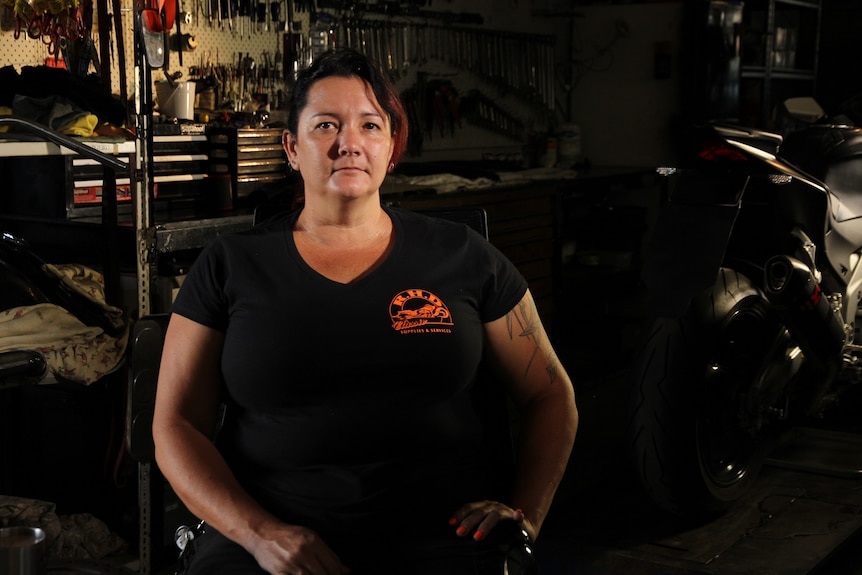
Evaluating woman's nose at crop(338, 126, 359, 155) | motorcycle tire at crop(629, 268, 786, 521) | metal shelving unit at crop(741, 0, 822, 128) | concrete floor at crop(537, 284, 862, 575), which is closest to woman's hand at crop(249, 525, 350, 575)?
woman's nose at crop(338, 126, 359, 155)

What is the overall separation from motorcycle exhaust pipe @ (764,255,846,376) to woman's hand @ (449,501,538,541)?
55.2 inches

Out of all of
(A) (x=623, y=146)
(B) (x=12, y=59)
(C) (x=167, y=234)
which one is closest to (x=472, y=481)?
(C) (x=167, y=234)

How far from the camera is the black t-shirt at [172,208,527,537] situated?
5.50 ft

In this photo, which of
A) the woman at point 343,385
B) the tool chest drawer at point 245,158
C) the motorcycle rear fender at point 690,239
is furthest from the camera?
the tool chest drawer at point 245,158

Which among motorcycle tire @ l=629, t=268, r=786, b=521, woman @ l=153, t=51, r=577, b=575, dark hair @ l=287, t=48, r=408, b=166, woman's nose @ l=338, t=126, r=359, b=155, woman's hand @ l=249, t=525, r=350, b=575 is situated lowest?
motorcycle tire @ l=629, t=268, r=786, b=521

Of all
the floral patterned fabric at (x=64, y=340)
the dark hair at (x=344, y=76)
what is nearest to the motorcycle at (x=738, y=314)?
the dark hair at (x=344, y=76)

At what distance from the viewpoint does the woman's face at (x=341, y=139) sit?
71.1 inches

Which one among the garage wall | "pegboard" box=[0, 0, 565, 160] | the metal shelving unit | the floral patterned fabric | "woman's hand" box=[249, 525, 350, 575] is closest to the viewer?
"woman's hand" box=[249, 525, 350, 575]

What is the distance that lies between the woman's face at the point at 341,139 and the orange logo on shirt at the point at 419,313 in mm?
208

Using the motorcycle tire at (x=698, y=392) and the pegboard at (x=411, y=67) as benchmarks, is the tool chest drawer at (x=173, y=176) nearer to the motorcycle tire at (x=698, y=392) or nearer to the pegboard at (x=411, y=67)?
the pegboard at (x=411, y=67)

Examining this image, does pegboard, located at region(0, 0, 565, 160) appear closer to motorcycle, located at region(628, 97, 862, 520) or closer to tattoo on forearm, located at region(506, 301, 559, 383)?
motorcycle, located at region(628, 97, 862, 520)

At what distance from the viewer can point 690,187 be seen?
281 cm

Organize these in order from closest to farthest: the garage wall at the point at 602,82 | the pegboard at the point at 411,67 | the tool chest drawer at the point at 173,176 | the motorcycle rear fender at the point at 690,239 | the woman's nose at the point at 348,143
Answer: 1. the woman's nose at the point at 348,143
2. the motorcycle rear fender at the point at 690,239
3. the tool chest drawer at the point at 173,176
4. the pegboard at the point at 411,67
5. the garage wall at the point at 602,82

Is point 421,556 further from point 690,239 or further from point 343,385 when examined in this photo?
point 690,239
